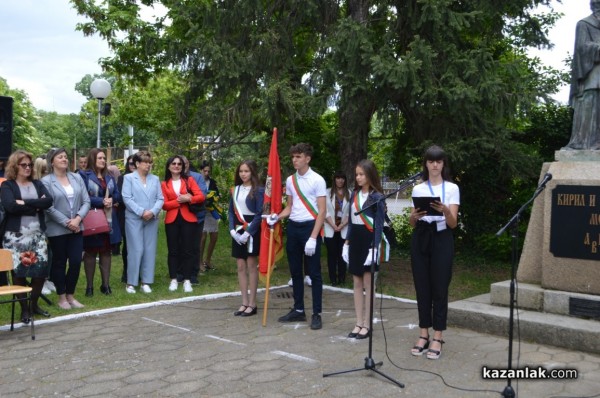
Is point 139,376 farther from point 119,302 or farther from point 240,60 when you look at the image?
point 240,60

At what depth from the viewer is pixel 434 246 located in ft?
19.3

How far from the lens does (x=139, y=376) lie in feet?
17.7

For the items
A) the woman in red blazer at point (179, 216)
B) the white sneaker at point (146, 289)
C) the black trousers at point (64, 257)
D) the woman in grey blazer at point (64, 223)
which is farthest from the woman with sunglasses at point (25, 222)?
the woman in red blazer at point (179, 216)

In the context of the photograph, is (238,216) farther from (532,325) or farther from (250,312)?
(532,325)

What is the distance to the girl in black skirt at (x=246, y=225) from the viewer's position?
7.57 metres

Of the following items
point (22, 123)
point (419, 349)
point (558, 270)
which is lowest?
point (419, 349)

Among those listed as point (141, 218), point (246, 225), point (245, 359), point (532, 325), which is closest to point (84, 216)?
point (141, 218)

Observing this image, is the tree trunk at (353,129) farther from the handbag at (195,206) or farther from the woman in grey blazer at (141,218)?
the woman in grey blazer at (141,218)

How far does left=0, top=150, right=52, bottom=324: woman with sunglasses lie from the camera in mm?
7078

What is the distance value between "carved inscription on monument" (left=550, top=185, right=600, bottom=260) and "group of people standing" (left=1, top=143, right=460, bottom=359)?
1.83 meters

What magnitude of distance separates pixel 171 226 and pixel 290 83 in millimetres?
3298

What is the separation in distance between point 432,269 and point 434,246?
220 mm

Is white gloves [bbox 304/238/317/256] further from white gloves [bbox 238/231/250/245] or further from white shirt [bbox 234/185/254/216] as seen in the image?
white shirt [bbox 234/185/254/216]

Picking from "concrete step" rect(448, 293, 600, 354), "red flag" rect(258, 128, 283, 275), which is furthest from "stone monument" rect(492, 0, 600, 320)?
"red flag" rect(258, 128, 283, 275)
